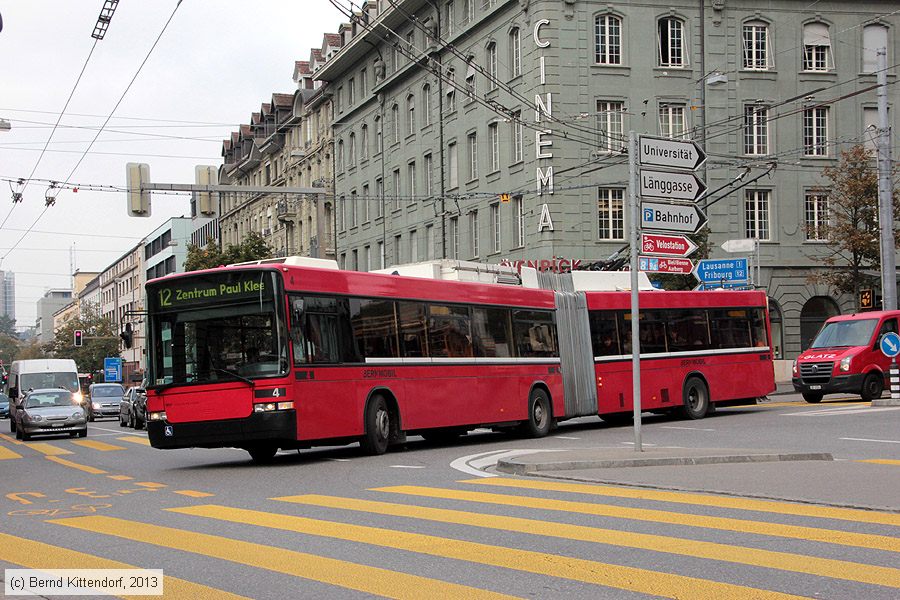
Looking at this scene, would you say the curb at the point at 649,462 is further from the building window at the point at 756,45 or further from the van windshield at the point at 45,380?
the building window at the point at 756,45

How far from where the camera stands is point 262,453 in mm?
19328

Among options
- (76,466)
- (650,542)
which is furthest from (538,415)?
(650,542)

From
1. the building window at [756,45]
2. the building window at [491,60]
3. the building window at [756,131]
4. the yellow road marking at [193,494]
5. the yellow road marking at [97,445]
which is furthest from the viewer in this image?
the building window at [491,60]

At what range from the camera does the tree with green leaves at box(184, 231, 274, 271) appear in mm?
64812

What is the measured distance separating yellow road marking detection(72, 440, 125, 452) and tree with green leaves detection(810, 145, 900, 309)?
1051 inches

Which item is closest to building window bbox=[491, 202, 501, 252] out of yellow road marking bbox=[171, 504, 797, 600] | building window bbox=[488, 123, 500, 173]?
building window bbox=[488, 123, 500, 173]

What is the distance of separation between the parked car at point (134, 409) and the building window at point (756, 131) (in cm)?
2407

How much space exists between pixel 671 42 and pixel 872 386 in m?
19.8

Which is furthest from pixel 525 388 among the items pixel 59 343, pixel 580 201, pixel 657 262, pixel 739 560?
pixel 59 343

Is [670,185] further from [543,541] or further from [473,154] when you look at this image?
[473,154]

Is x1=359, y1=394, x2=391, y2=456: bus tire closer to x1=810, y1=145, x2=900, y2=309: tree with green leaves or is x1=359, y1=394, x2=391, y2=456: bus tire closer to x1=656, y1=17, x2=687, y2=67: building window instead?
x1=810, y1=145, x2=900, y2=309: tree with green leaves

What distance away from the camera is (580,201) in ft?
147

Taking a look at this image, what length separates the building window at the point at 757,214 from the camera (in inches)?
1812

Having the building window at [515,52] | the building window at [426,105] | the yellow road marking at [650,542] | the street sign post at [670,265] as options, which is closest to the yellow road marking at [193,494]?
the yellow road marking at [650,542]
